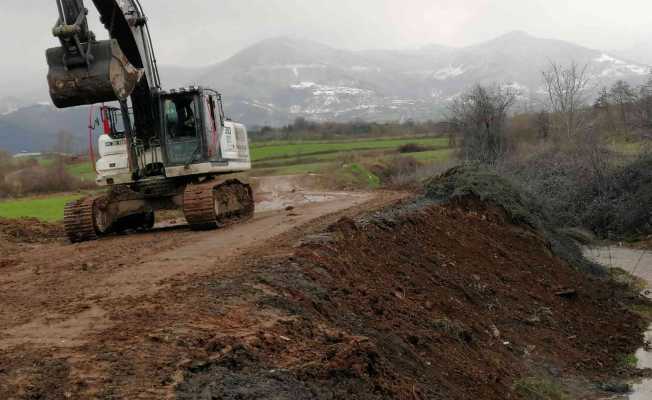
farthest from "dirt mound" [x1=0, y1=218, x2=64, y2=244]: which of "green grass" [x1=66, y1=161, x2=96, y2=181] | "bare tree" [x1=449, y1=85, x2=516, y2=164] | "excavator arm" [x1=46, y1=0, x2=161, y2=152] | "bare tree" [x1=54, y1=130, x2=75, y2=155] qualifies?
"bare tree" [x1=54, y1=130, x2=75, y2=155]

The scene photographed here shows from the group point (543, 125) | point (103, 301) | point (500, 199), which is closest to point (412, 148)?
point (543, 125)

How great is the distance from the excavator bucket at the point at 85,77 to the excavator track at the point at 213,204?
10.3ft

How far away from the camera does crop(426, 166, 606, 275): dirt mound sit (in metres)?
18.6

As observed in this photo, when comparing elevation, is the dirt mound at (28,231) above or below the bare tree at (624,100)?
below

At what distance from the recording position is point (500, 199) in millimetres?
19328

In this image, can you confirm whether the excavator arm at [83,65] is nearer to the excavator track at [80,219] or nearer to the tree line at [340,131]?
the excavator track at [80,219]

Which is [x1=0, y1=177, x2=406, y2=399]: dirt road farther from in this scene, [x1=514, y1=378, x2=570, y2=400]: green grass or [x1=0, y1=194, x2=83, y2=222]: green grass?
[x1=0, y1=194, x2=83, y2=222]: green grass

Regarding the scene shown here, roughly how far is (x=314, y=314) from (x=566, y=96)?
5140 cm

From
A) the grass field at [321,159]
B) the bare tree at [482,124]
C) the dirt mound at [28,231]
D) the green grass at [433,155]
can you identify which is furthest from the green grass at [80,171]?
the dirt mound at [28,231]

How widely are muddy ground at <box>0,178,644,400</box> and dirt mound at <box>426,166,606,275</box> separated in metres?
0.85

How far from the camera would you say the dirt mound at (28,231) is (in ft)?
59.9

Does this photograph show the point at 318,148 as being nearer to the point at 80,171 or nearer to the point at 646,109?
the point at 80,171

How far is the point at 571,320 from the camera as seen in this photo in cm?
1360

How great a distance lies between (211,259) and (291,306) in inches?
132
